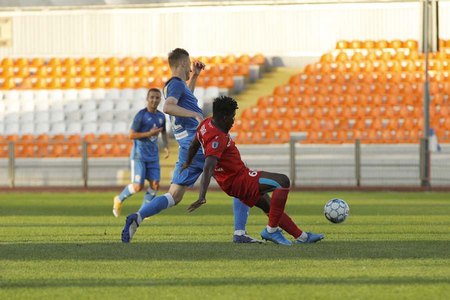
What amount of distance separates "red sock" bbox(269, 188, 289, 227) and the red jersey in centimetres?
19

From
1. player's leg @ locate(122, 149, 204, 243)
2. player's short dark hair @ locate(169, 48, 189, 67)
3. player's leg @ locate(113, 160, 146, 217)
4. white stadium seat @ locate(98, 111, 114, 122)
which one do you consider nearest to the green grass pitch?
player's leg @ locate(113, 160, 146, 217)

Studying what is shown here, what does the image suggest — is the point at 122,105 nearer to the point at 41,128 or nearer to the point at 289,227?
the point at 41,128

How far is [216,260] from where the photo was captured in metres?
11.3

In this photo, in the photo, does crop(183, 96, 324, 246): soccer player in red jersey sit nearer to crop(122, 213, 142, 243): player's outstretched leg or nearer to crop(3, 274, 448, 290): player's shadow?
crop(122, 213, 142, 243): player's outstretched leg

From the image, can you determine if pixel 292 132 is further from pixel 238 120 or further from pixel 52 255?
pixel 52 255

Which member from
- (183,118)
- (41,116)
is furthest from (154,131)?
(41,116)

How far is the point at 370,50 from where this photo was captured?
39.3 meters

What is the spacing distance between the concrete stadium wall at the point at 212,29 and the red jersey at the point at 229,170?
2794 centimetres

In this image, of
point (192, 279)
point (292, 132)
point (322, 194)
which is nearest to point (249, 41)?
point (292, 132)

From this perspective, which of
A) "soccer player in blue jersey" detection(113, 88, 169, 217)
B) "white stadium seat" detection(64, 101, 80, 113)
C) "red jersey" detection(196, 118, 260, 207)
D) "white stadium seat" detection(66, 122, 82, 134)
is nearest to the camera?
"red jersey" detection(196, 118, 260, 207)

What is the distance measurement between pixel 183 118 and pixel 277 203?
5.82 ft

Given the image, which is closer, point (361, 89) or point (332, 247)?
point (332, 247)

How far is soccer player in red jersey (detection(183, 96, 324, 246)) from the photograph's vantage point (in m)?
12.6

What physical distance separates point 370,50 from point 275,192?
89.1 ft
